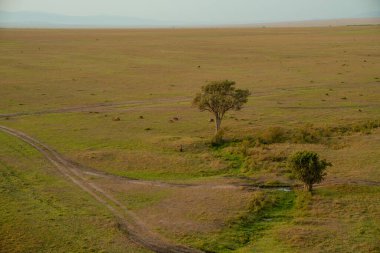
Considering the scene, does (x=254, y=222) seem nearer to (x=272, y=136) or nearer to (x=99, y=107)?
(x=272, y=136)

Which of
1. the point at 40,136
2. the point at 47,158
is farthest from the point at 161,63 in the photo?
the point at 47,158

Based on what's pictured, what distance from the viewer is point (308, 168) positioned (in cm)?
3262

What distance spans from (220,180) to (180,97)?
32.8 meters

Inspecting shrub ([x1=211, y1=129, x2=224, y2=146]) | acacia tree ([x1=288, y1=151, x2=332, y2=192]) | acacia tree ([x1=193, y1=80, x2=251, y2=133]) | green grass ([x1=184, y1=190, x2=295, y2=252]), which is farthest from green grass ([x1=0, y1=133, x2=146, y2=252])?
acacia tree ([x1=193, y1=80, x2=251, y2=133])

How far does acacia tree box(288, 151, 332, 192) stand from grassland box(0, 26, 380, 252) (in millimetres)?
1014

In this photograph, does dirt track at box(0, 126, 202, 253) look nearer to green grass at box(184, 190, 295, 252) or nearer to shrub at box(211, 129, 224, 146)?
green grass at box(184, 190, 295, 252)

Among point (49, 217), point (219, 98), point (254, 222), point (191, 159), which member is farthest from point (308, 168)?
point (49, 217)

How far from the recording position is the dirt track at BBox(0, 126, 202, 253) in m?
25.8

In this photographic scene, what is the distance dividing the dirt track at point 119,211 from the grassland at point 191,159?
23.9 inches

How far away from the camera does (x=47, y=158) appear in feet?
133

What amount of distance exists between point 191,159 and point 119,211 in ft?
36.8

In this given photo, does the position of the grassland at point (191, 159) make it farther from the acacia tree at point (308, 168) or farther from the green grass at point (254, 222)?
the acacia tree at point (308, 168)

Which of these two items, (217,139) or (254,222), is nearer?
(254,222)

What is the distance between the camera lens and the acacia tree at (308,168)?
1283 inches
